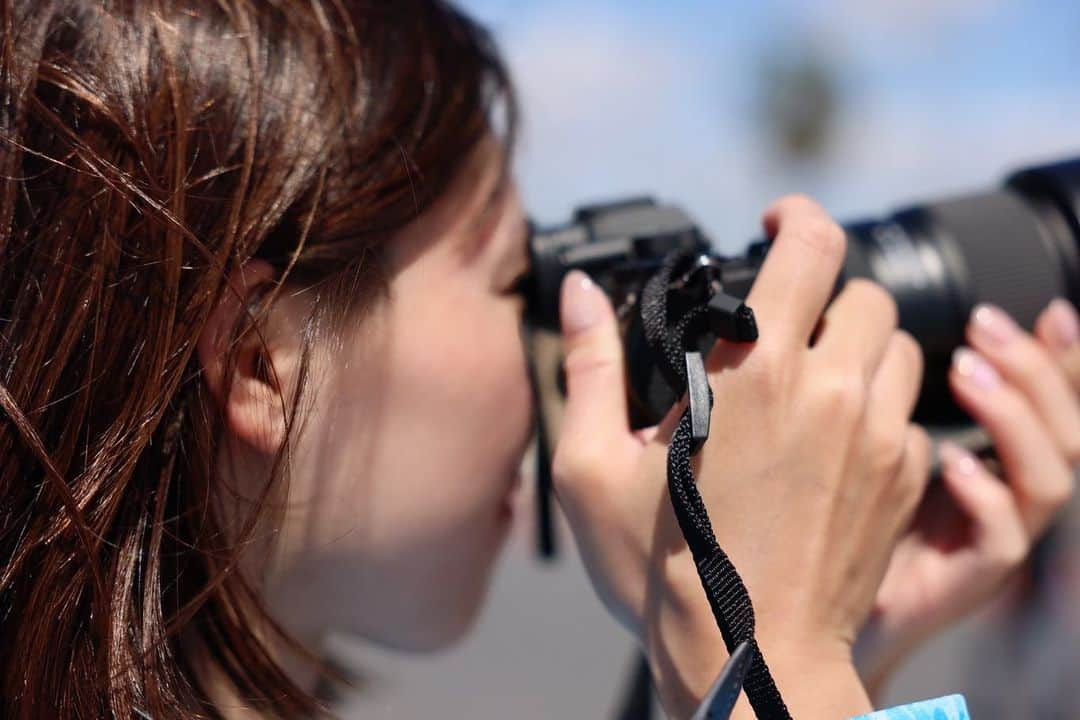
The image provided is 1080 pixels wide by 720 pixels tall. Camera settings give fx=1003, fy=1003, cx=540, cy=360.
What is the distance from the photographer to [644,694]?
0.94m

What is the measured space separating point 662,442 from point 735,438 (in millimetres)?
42

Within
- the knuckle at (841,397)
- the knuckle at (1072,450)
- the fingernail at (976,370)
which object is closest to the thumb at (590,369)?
the knuckle at (841,397)

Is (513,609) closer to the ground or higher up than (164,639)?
closer to the ground

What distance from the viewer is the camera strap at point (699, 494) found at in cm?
49

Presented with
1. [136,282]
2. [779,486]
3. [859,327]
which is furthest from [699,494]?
[136,282]

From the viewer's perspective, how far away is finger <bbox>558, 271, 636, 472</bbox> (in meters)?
0.62

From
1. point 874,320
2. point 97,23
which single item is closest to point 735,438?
point 874,320

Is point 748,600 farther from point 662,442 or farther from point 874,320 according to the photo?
point 874,320

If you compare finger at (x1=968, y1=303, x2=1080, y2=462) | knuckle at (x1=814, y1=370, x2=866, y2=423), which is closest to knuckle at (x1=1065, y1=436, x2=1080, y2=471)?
finger at (x1=968, y1=303, x2=1080, y2=462)

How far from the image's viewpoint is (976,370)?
0.75 metres

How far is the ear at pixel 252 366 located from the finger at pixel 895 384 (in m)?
0.36

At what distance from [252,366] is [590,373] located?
0.21m

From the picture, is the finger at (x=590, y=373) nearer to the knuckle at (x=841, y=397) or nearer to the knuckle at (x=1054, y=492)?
the knuckle at (x=841, y=397)

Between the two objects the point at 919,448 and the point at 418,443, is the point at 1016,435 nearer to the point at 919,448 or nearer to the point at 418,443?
the point at 919,448
